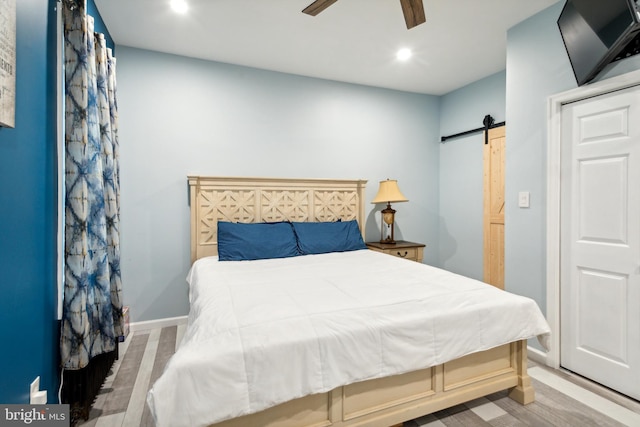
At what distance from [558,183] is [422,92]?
2378mm

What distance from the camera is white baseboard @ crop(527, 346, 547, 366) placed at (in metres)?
2.37

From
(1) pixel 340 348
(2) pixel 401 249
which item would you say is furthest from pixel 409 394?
(2) pixel 401 249

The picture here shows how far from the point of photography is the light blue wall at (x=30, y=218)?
118cm

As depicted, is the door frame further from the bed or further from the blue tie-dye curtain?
the blue tie-dye curtain

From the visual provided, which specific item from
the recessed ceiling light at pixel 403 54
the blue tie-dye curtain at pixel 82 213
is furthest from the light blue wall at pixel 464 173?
the blue tie-dye curtain at pixel 82 213

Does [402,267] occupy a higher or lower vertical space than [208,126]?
lower

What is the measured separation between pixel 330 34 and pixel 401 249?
90.7 inches

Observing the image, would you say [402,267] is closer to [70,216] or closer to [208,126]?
[70,216]

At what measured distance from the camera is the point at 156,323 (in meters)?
3.00

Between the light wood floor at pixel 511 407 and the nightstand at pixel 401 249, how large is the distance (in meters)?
1.58

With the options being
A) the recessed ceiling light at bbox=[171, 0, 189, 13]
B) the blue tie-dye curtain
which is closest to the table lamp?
the recessed ceiling light at bbox=[171, 0, 189, 13]

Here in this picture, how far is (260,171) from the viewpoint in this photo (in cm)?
340

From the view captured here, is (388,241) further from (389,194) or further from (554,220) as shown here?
(554,220)

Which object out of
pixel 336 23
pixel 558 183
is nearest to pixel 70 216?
pixel 336 23
